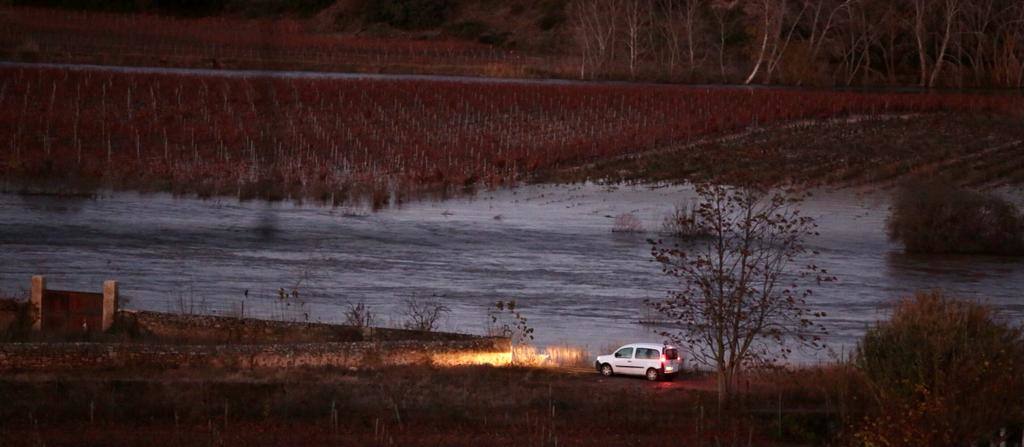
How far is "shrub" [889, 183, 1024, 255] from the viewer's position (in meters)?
39.3

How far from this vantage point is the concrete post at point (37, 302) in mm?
24906

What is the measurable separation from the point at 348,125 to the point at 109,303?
29713 mm

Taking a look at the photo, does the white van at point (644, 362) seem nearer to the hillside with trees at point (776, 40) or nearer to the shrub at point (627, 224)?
the shrub at point (627, 224)

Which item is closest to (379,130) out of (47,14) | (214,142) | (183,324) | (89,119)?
(214,142)

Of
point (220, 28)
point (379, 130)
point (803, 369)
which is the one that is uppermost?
point (220, 28)

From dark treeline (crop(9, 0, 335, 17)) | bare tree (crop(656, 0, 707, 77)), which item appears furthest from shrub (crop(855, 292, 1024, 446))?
dark treeline (crop(9, 0, 335, 17))

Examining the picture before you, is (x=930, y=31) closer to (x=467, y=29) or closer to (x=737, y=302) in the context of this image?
(x=467, y=29)

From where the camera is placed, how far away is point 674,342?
25359mm

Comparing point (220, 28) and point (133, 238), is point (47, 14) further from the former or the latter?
point (133, 238)

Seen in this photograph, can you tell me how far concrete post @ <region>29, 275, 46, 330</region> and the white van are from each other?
30.3ft

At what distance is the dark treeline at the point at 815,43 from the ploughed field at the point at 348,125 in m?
11.4

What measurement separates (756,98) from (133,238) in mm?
37257

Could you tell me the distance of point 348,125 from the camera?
179 feet

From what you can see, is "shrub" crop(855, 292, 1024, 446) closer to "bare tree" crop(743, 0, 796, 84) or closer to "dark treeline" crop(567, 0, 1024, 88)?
"dark treeline" crop(567, 0, 1024, 88)
